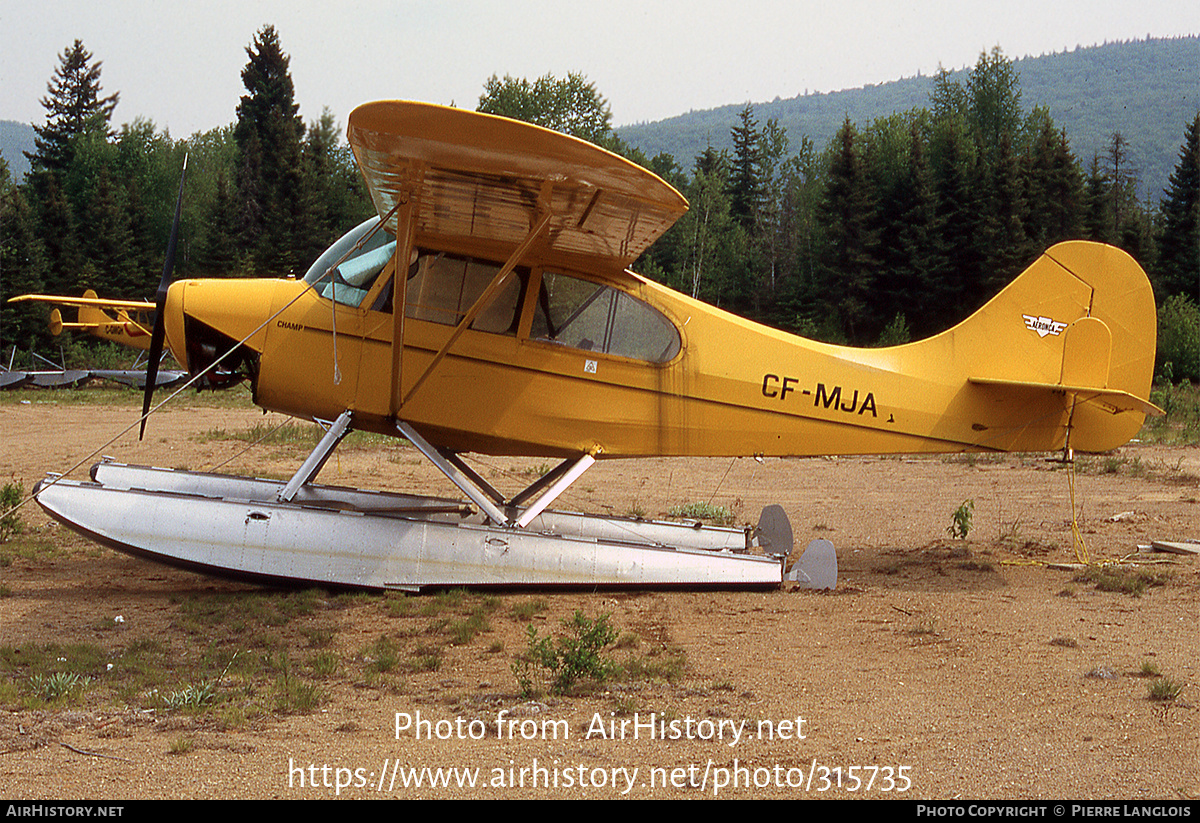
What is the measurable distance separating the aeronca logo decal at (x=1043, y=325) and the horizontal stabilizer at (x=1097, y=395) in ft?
1.71

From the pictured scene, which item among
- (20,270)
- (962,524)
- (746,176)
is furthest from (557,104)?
(962,524)

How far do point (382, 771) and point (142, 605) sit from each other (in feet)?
13.7

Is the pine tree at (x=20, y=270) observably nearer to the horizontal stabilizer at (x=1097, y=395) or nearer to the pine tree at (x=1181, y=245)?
the horizontal stabilizer at (x=1097, y=395)

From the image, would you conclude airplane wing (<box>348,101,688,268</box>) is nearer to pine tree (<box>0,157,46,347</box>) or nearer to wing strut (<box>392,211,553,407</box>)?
wing strut (<box>392,211,553,407</box>)

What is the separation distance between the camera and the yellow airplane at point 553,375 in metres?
7.71

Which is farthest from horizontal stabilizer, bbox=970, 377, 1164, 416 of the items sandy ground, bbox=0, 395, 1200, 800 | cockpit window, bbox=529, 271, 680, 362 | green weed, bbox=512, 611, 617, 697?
green weed, bbox=512, 611, 617, 697

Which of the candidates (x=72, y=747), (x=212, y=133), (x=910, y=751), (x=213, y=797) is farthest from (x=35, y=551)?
(x=212, y=133)

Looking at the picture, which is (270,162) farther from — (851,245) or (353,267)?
(353,267)

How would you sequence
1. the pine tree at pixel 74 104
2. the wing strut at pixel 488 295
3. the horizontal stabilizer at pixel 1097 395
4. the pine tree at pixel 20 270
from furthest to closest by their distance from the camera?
the pine tree at pixel 74 104 → the pine tree at pixel 20 270 → the horizontal stabilizer at pixel 1097 395 → the wing strut at pixel 488 295

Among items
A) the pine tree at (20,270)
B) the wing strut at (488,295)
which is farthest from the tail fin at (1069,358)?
the pine tree at (20,270)

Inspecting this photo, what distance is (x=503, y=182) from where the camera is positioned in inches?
282

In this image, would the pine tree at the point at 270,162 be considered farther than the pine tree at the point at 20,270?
Yes

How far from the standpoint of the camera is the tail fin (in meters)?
9.11
